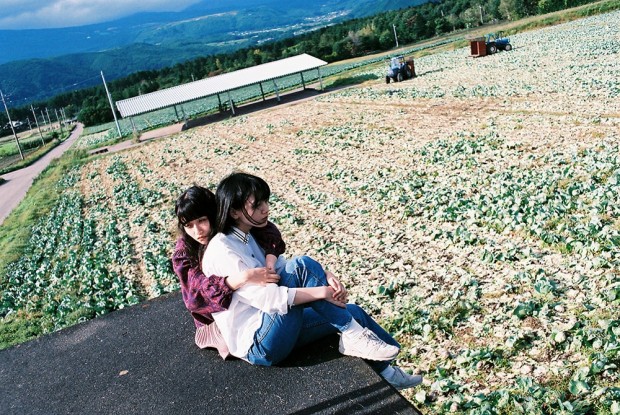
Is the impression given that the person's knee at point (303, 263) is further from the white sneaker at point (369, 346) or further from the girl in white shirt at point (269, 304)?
the white sneaker at point (369, 346)

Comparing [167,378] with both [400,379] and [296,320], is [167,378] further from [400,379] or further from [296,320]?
[400,379]

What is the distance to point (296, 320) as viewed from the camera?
516cm

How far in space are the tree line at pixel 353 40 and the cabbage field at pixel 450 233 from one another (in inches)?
3194

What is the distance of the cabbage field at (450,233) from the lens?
21.3ft

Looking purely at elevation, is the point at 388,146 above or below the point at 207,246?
below

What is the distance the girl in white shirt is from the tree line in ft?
331

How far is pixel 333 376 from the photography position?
513 centimetres

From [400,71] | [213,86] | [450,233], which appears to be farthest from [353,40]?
[450,233]

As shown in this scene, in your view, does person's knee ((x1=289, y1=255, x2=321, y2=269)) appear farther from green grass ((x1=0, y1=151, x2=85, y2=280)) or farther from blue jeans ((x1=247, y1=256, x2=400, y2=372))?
green grass ((x1=0, y1=151, x2=85, y2=280))

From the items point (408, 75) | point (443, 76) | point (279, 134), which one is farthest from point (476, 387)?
point (408, 75)

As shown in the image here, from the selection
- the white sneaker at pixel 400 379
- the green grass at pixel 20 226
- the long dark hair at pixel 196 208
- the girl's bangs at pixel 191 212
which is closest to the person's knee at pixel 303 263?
the long dark hair at pixel 196 208

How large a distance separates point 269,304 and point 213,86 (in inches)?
2210

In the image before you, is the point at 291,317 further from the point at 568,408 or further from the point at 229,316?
the point at 568,408

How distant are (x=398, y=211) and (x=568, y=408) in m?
8.07
